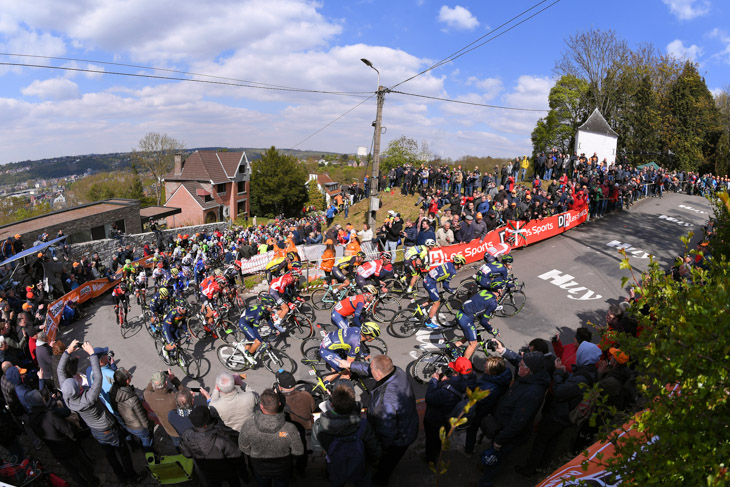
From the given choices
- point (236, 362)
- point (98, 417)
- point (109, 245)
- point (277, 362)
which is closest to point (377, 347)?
point (277, 362)

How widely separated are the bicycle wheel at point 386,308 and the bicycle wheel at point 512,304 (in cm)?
289

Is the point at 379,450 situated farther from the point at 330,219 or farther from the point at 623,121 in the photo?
the point at 623,121

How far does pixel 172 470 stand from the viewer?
505cm

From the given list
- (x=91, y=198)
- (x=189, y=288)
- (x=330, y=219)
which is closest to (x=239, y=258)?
(x=189, y=288)

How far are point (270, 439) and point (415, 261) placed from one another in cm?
669

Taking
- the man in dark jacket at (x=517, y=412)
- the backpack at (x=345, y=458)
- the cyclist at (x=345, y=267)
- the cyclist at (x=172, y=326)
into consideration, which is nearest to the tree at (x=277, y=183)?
the cyclist at (x=345, y=267)

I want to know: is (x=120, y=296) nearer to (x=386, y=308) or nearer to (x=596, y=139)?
(x=386, y=308)

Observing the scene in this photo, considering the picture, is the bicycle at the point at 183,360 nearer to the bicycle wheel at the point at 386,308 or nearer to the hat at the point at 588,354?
the bicycle wheel at the point at 386,308

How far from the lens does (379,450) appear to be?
4551mm

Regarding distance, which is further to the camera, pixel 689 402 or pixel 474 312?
pixel 474 312

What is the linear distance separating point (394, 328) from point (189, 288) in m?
9.12

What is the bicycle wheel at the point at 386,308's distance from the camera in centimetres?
1023

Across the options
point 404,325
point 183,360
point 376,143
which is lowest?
point 183,360

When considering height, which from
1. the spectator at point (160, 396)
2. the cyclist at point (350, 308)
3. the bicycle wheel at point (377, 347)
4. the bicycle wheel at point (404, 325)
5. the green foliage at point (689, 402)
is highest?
the green foliage at point (689, 402)
